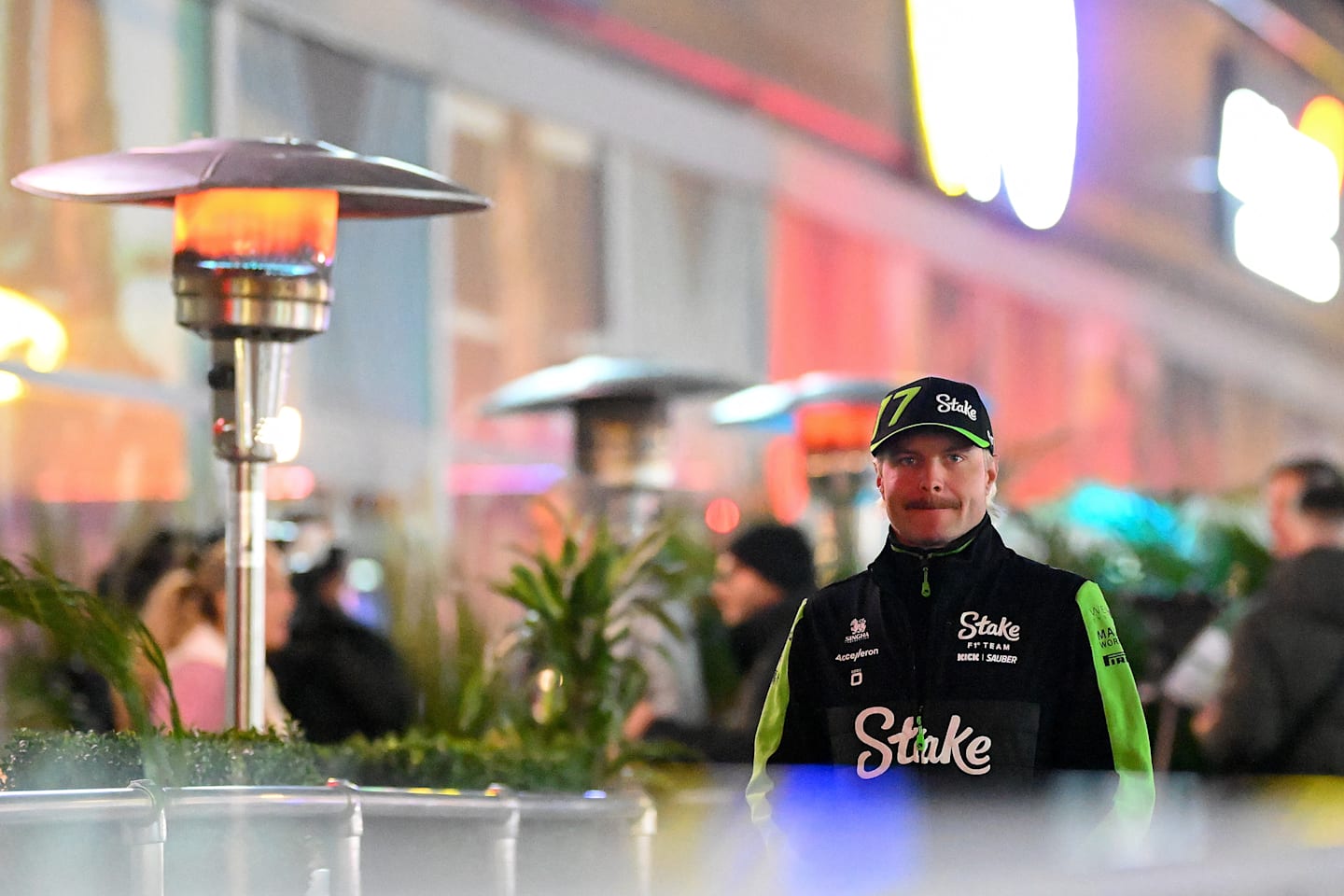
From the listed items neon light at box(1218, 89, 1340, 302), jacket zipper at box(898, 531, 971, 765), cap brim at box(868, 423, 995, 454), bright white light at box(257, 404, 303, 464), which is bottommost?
jacket zipper at box(898, 531, 971, 765)

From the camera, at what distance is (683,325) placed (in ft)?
45.7

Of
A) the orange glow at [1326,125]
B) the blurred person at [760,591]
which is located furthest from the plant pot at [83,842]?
the orange glow at [1326,125]

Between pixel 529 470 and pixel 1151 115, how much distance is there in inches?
420

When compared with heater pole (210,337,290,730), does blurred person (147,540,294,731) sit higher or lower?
lower

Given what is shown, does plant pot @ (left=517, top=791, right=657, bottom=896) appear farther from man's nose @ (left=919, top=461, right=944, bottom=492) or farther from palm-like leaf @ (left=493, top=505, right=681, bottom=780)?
man's nose @ (left=919, top=461, right=944, bottom=492)

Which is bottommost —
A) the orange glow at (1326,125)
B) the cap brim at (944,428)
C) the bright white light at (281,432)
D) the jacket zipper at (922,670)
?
the jacket zipper at (922,670)

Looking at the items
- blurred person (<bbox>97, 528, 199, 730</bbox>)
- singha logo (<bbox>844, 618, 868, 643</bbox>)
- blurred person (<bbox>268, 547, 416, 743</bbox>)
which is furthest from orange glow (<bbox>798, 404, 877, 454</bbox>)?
singha logo (<bbox>844, 618, 868, 643</bbox>)

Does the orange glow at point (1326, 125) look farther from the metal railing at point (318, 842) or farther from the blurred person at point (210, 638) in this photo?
the metal railing at point (318, 842)

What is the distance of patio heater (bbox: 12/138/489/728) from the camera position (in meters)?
4.82

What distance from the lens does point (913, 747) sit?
10.4 feet

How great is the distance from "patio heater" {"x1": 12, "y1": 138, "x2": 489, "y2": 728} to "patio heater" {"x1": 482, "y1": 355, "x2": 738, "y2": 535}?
11.4 feet

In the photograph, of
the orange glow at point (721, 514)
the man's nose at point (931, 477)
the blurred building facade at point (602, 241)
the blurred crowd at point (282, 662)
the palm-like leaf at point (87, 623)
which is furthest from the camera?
the orange glow at point (721, 514)

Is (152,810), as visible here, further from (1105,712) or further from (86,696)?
(86,696)

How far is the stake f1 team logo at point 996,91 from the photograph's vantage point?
15023mm
